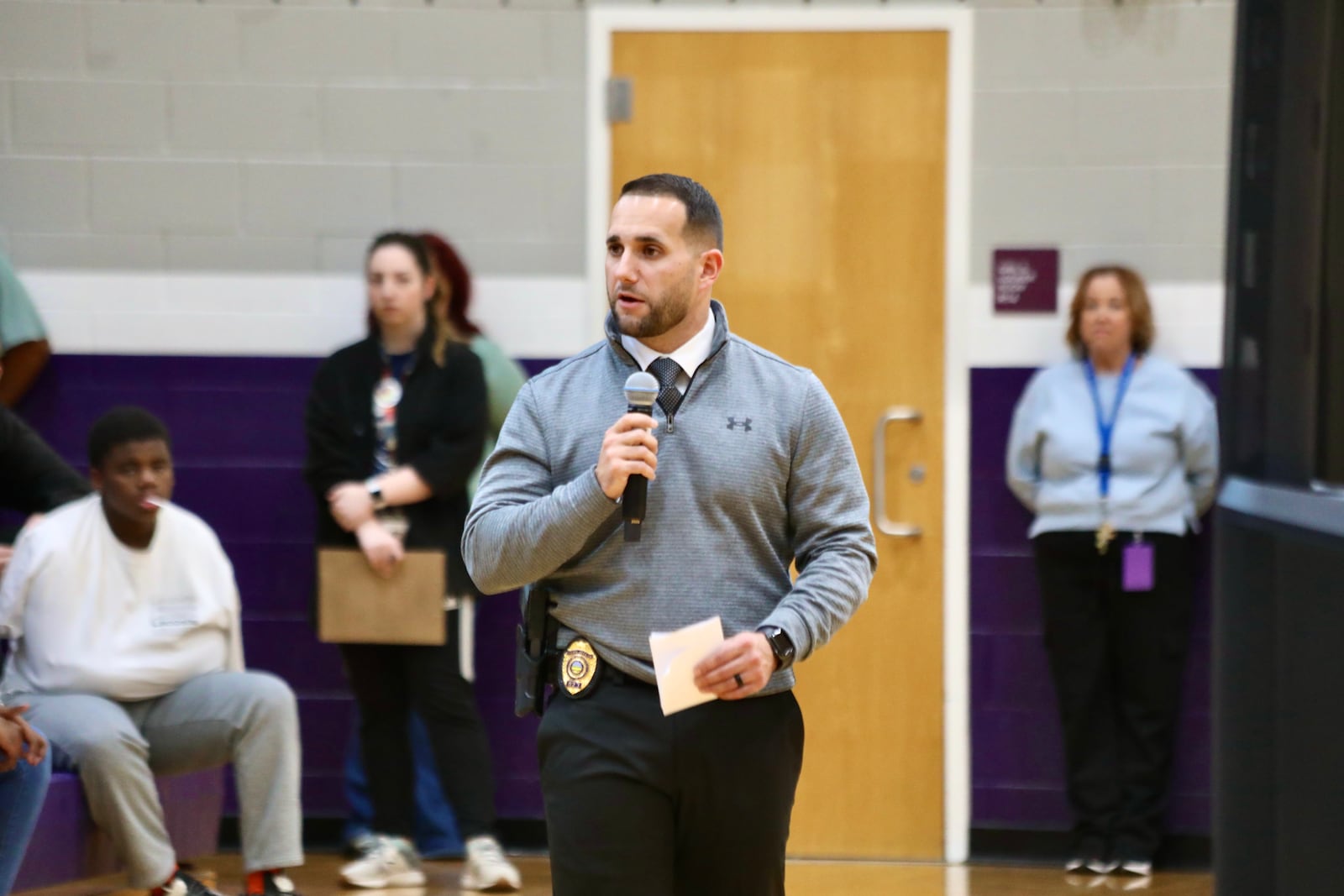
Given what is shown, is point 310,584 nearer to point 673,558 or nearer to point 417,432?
point 417,432

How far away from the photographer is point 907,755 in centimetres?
462

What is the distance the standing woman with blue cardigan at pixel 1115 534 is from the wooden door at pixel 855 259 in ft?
1.15

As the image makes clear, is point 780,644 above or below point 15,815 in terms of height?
above

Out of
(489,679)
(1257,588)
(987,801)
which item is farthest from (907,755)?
(1257,588)

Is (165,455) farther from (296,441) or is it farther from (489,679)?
(489,679)

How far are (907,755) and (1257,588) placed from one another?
3132mm

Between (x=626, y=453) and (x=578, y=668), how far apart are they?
36cm

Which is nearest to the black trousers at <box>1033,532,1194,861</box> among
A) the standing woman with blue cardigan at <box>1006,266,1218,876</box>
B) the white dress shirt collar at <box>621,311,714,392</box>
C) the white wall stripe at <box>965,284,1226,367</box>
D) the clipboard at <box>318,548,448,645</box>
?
the standing woman with blue cardigan at <box>1006,266,1218,876</box>

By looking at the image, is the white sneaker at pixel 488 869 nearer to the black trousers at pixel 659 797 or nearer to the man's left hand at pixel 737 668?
the black trousers at pixel 659 797

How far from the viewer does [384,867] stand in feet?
13.9

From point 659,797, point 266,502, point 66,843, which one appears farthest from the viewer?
point 266,502

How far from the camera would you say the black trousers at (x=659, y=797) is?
2.14 m

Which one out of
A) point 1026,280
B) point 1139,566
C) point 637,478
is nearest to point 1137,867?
point 1139,566

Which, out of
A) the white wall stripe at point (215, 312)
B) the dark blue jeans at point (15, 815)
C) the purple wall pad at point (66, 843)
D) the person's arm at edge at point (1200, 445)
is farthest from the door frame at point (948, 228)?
the dark blue jeans at point (15, 815)
